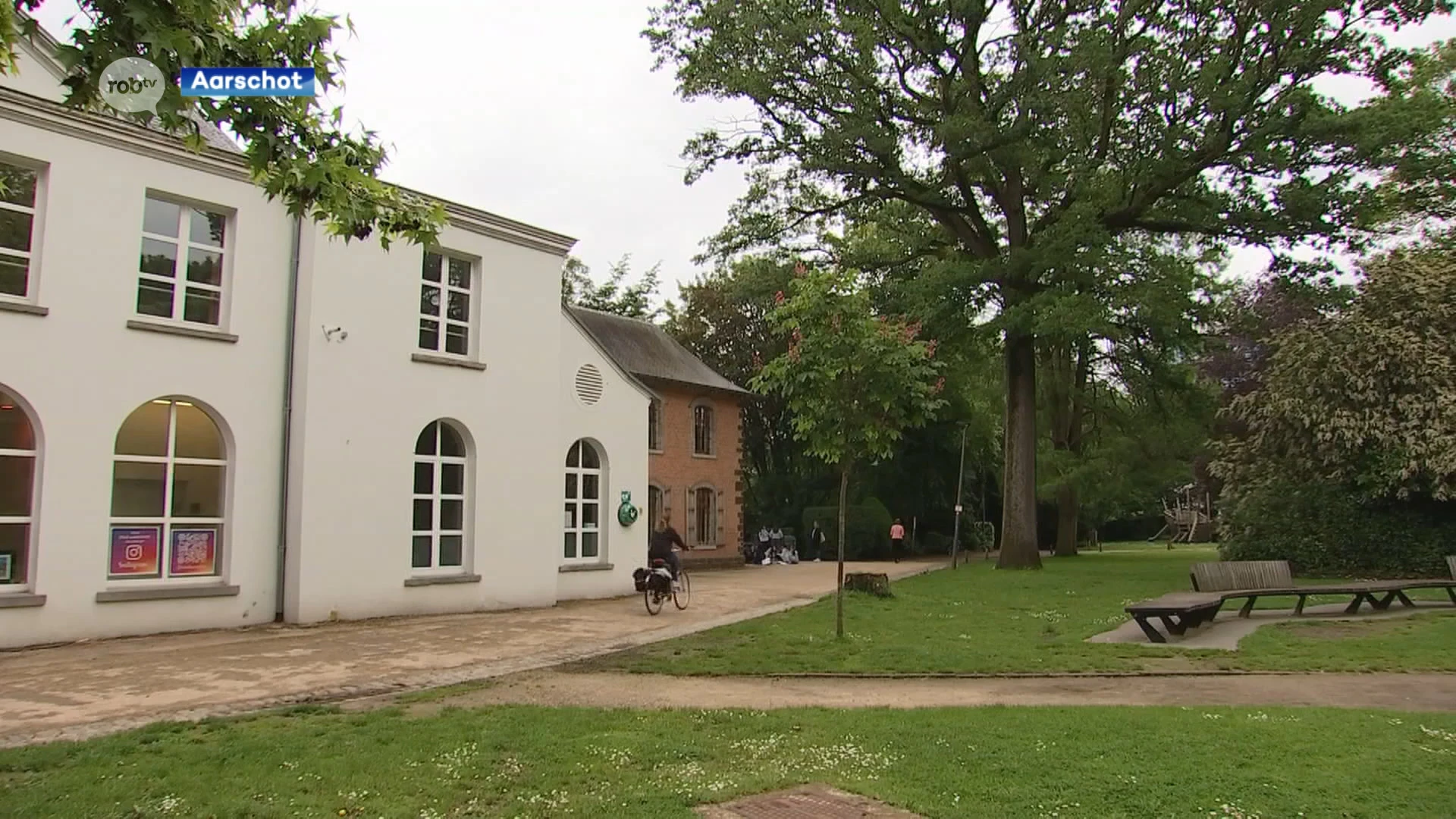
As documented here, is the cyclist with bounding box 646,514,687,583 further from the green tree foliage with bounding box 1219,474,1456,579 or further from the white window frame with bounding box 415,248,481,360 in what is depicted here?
the green tree foliage with bounding box 1219,474,1456,579

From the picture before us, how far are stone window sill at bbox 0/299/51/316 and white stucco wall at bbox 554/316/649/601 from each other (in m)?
7.72

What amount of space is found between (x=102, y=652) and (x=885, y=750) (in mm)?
9138

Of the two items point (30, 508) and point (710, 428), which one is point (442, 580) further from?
point (710, 428)

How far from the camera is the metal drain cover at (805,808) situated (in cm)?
492

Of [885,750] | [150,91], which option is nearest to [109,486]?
[150,91]

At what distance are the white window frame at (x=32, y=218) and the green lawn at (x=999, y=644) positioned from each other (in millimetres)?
8037

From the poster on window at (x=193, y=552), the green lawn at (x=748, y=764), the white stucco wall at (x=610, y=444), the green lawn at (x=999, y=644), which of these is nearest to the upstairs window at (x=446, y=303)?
the white stucco wall at (x=610, y=444)

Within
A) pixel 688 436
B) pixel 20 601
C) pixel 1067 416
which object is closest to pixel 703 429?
pixel 688 436

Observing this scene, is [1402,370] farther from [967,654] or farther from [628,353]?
[628,353]

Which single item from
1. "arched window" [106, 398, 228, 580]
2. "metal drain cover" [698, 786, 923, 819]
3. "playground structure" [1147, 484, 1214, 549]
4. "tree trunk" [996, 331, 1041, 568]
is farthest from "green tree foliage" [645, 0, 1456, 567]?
"playground structure" [1147, 484, 1214, 549]

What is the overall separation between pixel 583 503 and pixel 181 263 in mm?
8127

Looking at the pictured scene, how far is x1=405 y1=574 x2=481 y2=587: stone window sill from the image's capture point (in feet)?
48.2

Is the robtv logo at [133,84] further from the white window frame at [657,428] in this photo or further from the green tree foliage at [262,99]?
the white window frame at [657,428]

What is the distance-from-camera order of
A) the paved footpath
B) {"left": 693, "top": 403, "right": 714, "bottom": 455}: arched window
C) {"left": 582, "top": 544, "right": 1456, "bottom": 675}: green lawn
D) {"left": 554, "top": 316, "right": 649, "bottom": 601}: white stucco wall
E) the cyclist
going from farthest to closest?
{"left": 693, "top": 403, "right": 714, "bottom": 455}: arched window, {"left": 554, "top": 316, "right": 649, "bottom": 601}: white stucco wall, the cyclist, {"left": 582, "top": 544, "right": 1456, "bottom": 675}: green lawn, the paved footpath
